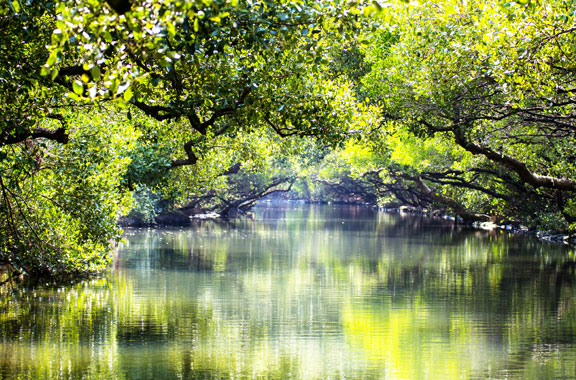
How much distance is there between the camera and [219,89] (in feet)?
35.1

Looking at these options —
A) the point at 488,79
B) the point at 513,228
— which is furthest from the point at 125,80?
the point at 513,228

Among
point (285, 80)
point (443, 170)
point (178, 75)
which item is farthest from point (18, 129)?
point (443, 170)

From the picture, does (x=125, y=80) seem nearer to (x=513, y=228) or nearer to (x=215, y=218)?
(x=513, y=228)

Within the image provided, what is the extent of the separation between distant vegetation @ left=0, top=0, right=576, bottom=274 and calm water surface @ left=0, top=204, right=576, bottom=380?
6.01ft

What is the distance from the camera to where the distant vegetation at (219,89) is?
23.5 feet

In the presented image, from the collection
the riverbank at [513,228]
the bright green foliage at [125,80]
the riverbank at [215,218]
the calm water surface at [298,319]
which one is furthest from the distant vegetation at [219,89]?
the riverbank at [215,218]

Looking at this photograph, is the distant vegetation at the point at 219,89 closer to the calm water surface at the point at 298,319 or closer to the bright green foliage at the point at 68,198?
the bright green foliage at the point at 68,198

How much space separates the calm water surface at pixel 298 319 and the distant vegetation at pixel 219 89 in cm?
183

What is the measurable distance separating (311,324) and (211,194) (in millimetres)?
35919

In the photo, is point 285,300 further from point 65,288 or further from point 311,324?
point 65,288

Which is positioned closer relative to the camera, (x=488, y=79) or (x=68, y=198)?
(x=68, y=198)

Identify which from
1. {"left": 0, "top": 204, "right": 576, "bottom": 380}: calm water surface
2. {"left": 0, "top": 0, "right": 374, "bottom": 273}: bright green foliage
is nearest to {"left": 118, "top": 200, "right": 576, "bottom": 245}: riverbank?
{"left": 0, "top": 204, "right": 576, "bottom": 380}: calm water surface

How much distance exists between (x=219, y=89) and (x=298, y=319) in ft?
22.7

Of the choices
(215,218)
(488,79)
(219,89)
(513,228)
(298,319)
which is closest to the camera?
(219,89)
